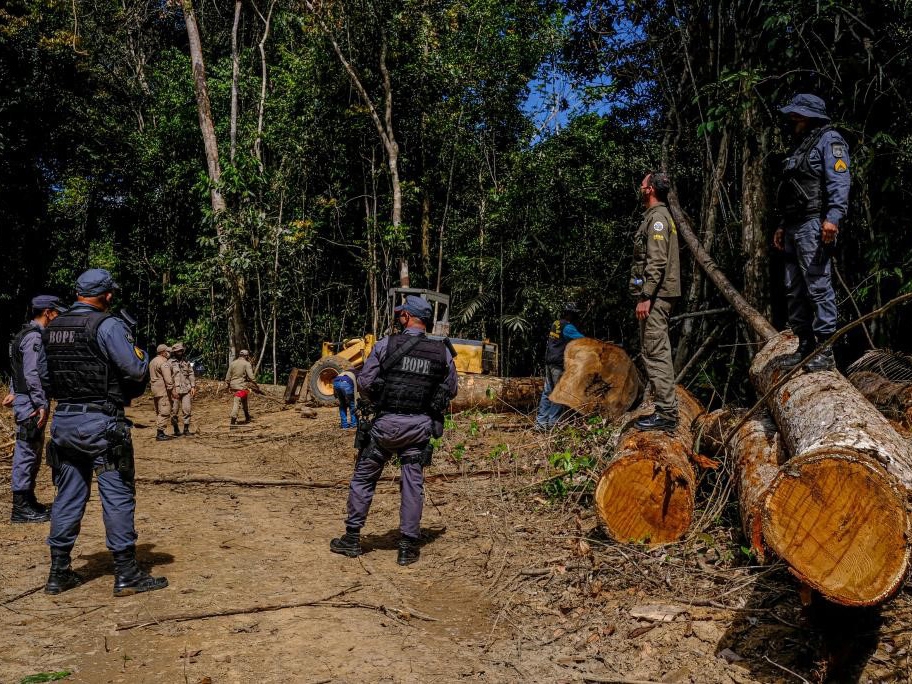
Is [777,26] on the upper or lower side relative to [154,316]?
upper

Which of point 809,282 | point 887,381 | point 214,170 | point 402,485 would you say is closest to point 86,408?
point 402,485

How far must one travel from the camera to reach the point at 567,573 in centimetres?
450

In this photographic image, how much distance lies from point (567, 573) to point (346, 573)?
159 cm

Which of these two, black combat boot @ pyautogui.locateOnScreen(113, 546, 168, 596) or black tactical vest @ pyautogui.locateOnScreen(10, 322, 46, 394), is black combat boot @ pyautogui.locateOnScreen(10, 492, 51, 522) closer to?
black tactical vest @ pyautogui.locateOnScreen(10, 322, 46, 394)

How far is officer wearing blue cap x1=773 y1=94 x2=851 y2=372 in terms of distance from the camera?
189 inches

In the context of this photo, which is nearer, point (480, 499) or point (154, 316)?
point (480, 499)

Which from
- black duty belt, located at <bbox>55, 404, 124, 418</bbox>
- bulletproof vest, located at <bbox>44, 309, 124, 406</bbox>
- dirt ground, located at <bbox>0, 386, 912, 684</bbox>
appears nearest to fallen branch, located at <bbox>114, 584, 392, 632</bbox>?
dirt ground, located at <bbox>0, 386, 912, 684</bbox>

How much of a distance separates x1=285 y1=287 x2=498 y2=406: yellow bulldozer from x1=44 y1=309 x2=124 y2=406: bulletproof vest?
8304mm

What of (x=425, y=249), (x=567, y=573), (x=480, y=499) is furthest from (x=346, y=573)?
(x=425, y=249)

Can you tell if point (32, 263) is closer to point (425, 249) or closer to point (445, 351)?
point (425, 249)

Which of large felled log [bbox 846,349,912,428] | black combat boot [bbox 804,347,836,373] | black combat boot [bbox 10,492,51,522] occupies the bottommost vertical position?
black combat boot [bbox 10,492,51,522]

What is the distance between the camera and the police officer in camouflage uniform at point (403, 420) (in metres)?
5.16

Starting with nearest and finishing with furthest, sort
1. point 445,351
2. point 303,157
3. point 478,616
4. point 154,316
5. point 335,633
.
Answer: point 335,633 → point 478,616 → point 445,351 → point 303,157 → point 154,316

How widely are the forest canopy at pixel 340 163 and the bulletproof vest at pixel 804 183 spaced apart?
14.2 ft
